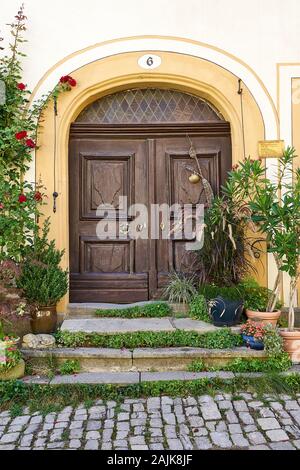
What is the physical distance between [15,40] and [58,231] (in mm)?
2240

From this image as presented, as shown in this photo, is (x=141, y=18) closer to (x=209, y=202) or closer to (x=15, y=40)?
(x=15, y=40)

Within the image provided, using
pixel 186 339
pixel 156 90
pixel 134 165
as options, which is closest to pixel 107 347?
pixel 186 339

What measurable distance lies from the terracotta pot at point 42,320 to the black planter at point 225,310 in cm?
170

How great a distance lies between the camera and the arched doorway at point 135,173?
545 cm

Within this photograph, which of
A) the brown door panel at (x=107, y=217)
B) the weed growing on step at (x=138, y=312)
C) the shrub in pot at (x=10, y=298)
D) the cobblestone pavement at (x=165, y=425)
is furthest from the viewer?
the brown door panel at (x=107, y=217)

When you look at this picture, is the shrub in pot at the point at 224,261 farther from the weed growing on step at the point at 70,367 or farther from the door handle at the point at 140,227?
the weed growing on step at the point at 70,367

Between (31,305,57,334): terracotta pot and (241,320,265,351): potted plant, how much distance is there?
2.00 meters

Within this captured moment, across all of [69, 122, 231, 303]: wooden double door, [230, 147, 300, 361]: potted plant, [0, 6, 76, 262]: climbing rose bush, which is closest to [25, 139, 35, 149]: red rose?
[0, 6, 76, 262]: climbing rose bush

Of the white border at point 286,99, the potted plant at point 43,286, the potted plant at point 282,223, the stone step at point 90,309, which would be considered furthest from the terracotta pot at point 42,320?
the white border at point 286,99

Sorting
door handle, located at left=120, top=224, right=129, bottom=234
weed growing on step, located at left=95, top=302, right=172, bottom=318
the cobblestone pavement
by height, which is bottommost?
the cobblestone pavement

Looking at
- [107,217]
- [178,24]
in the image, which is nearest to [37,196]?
[107,217]

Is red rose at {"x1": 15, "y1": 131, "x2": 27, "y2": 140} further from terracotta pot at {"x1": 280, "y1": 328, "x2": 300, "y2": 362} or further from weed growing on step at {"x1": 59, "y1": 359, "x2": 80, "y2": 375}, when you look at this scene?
terracotta pot at {"x1": 280, "y1": 328, "x2": 300, "y2": 362}

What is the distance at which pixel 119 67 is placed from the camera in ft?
17.0

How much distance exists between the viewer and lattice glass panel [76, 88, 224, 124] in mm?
5473
